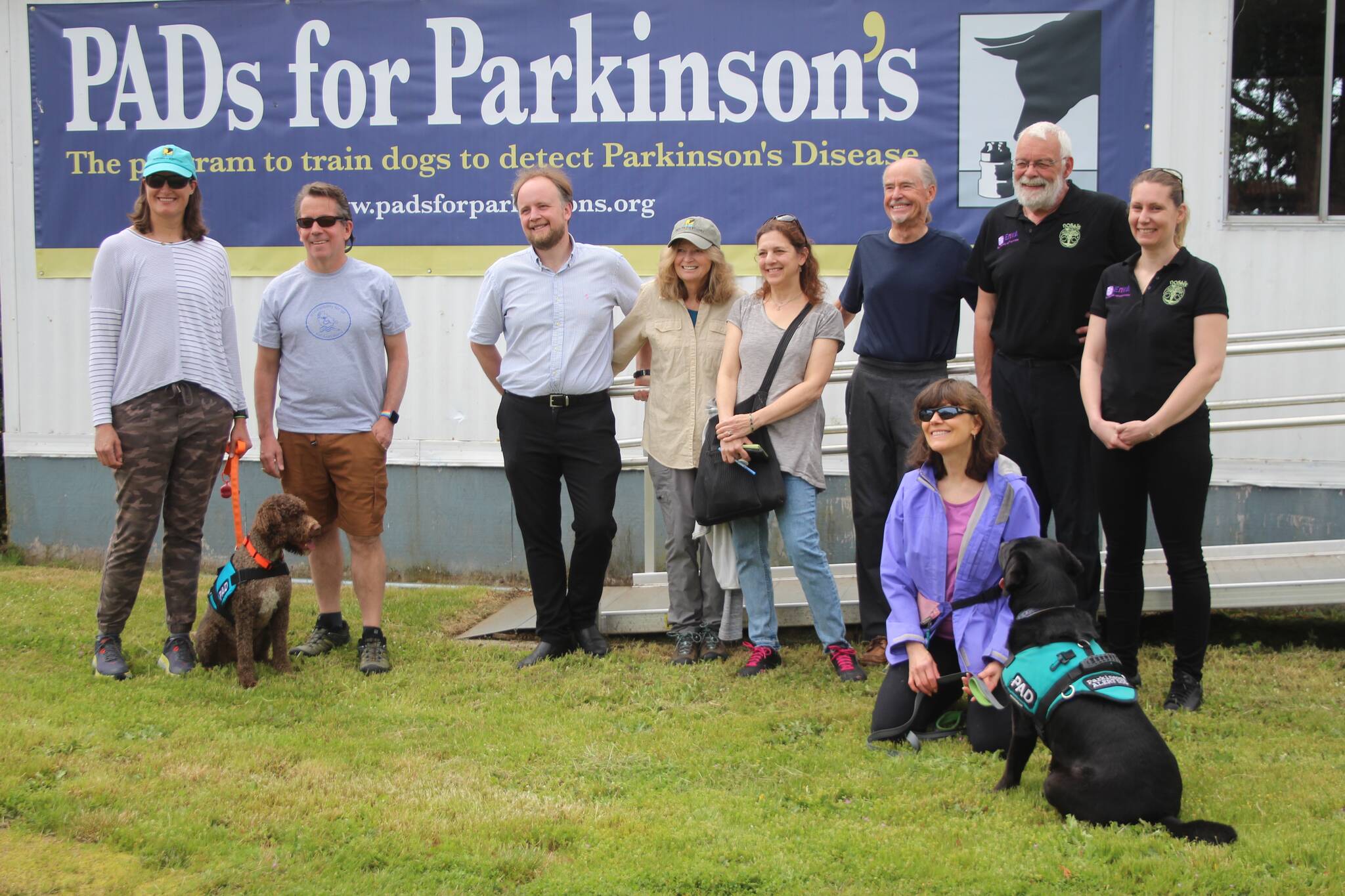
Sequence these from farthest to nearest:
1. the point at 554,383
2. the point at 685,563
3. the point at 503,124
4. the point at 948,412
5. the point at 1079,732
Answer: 1. the point at 503,124
2. the point at 685,563
3. the point at 554,383
4. the point at 948,412
5. the point at 1079,732

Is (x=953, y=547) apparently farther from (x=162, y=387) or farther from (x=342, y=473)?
(x=162, y=387)

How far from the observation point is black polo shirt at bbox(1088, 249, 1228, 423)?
168 inches

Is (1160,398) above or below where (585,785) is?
above

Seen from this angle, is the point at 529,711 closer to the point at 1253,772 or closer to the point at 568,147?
the point at 1253,772

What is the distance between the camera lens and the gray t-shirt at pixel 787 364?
16.2ft

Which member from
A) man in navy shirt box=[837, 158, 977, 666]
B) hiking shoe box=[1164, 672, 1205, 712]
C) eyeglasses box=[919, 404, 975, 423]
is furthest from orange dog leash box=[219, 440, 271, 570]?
hiking shoe box=[1164, 672, 1205, 712]

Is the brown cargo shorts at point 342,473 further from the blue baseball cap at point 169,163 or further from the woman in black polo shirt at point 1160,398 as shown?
the woman in black polo shirt at point 1160,398

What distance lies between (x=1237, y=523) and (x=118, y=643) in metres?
5.62

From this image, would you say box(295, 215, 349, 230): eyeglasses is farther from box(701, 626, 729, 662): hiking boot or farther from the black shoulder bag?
box(701, 626, 729, 662): hiking boot

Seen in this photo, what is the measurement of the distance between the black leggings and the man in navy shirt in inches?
28.9

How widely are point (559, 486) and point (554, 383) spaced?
530 mm

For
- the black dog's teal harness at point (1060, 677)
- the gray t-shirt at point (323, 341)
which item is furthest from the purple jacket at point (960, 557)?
the gray t-shirt at point (323, 341)

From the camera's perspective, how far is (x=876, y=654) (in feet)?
16.8

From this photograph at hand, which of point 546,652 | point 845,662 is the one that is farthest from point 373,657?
point 845,662
